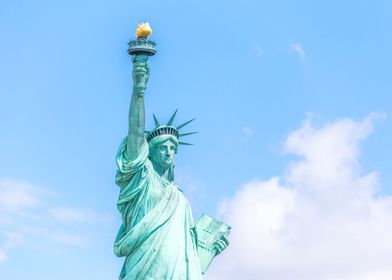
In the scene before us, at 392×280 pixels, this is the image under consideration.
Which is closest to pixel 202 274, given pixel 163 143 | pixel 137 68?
pixel 163 143

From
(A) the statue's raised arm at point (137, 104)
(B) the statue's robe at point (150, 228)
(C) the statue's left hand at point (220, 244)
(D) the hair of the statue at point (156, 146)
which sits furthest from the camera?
(C) the statue's left hand at point (220, 244)

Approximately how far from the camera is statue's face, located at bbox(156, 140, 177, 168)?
23.1 metres

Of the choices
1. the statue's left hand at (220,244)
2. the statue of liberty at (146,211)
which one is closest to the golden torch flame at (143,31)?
the statue of liberty at (146,211)

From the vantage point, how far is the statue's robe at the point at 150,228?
21953 mm

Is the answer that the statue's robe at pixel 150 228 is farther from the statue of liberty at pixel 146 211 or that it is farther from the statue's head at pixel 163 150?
the statue's head at pixel 163 150

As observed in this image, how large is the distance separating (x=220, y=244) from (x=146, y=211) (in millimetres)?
1950

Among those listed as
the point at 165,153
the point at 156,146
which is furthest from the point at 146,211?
the point at 156,146

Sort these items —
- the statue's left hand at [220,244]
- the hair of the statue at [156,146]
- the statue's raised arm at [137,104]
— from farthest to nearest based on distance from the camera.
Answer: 1. the statue's left hand at [220,244]
2. the hair of the statue at [156,146]
3. the statue's raised arm at [137,104]

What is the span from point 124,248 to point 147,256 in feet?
1.63

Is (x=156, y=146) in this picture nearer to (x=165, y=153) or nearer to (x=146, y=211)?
(x=165, y=153)

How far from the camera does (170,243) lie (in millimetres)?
22172

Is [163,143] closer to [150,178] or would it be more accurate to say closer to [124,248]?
[150,178]

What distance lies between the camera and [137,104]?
72.7 feet

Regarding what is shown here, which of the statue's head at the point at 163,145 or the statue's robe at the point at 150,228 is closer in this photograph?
the statue's robe at the point at 150,228
